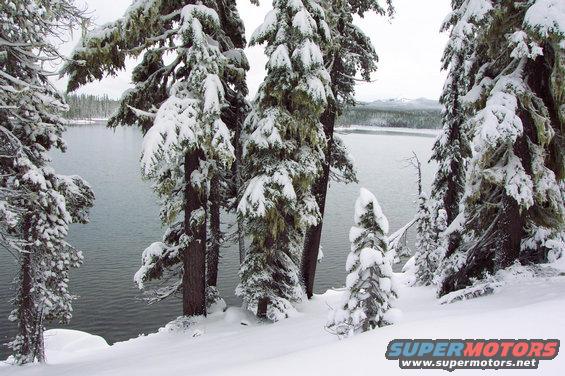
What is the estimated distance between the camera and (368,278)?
247 inches

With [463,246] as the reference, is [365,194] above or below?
above

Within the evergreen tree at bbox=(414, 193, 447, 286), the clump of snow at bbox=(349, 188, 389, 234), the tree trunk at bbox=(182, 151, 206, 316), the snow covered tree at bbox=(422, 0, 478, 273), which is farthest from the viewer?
the evergreen tree at bbox=(414, 193, 447, 286)

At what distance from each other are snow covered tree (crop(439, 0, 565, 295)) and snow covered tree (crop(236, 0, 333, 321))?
3.77 metres

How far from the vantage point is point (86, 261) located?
89.6 ft

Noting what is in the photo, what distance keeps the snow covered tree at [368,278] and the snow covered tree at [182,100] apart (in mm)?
4221

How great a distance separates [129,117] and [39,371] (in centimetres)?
676

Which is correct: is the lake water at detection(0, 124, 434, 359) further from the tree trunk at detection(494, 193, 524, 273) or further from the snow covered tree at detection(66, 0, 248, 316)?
the tree trunk at detection(494, 193, 524, 273)

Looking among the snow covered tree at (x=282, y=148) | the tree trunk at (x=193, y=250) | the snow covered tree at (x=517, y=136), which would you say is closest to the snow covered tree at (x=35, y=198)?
the tree trunk at (x=193, y=250)

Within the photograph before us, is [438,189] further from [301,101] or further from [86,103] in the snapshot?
[86,103]

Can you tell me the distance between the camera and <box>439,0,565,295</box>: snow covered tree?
797 cm

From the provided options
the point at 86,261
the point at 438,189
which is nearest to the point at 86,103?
the point at 86,261

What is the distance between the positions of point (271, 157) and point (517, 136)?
572 cm

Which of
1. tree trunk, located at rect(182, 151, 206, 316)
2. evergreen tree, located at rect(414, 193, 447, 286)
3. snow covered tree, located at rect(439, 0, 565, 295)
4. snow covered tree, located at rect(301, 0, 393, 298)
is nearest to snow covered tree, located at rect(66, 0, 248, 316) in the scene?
tree trunk, located at rect(182, 151, 206, 316)

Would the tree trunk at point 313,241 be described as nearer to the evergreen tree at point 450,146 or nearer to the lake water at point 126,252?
the lake water at point 126,252
